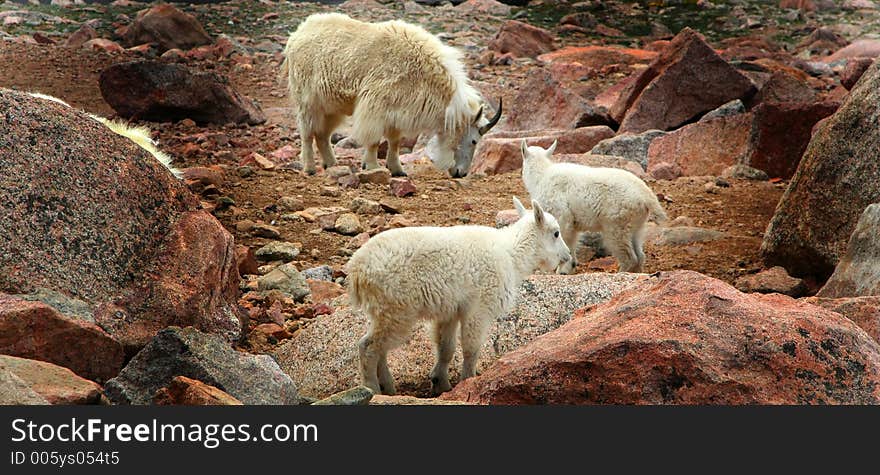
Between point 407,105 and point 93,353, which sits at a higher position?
point 93,353

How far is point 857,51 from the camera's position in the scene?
23656mm

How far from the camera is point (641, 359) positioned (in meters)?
4.74

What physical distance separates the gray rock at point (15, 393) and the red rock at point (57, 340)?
0.76 metres

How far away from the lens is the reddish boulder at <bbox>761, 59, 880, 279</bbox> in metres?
8.05

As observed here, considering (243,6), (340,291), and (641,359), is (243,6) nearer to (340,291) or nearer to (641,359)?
(340,291)

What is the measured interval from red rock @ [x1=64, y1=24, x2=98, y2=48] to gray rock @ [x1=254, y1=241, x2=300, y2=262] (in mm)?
10621

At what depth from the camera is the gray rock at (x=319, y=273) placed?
8.49 metres

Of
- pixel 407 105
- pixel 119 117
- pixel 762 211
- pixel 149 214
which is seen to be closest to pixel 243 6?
pixel 119 117

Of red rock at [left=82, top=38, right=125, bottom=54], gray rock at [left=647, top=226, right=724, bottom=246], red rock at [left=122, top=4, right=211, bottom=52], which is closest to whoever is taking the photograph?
gray rock at [left=647, top=226, right=724, bottom=246]

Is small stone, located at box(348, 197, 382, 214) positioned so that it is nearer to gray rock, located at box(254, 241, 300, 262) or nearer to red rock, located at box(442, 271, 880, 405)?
gray rock, located at box(254, 241, 300, 262)

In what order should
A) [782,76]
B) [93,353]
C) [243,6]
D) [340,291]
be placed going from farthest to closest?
[243,6] < [782,76] < [340,291] < [93,353]

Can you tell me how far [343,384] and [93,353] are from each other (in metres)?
1.60

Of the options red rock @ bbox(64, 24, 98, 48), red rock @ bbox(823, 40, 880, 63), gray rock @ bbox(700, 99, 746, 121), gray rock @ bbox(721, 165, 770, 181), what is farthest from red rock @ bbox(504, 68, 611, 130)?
red rock @ bbox(823, 40, 880, 63)

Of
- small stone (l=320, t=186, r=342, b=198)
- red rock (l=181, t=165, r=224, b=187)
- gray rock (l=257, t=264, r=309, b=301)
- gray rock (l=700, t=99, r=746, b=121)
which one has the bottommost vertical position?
gray rock (l=700, t=99, r=746, b=121)
